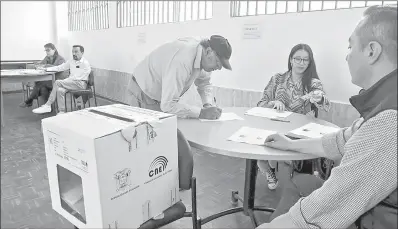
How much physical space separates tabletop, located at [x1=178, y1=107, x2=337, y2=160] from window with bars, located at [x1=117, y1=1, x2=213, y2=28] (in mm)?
2165

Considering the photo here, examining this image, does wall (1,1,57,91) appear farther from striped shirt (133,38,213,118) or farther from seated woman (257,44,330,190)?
seated woman (257,44,330,190)

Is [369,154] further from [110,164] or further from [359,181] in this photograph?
[110,164]

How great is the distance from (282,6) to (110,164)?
2.56 metres

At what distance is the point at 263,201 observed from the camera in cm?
223

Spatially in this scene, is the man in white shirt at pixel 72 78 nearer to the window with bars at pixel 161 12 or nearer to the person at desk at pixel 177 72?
the person at desk at pixel 177 72

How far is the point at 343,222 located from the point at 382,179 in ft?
0.49

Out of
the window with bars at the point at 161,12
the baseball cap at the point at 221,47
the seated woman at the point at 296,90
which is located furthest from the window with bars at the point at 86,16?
the window with bars at the point at 161,12

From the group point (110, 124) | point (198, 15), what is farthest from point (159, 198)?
point (198, 15)

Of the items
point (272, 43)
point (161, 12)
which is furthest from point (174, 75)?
point (161, 12)

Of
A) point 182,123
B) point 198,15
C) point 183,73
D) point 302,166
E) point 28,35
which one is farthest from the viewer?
point 198,15

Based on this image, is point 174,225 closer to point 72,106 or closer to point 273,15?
point 72,106

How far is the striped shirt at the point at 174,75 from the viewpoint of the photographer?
5.80 feet

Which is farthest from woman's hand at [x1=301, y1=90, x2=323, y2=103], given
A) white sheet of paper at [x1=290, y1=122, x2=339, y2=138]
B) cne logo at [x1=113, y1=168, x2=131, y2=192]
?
cne logo at [x1=113, y1=168, x2=131, y2=192]

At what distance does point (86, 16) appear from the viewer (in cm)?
134
